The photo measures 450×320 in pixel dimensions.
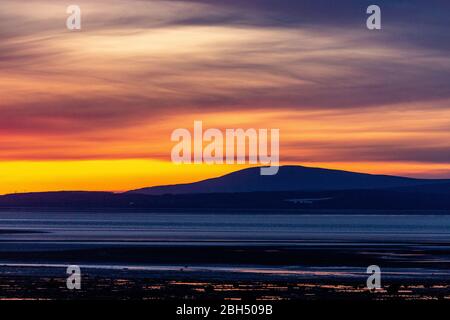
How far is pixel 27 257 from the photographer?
6856 centimetres

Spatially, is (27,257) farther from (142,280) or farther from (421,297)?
(421,297)

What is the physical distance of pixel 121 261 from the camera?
6475 cm

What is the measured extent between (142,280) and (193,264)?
12.4 metres

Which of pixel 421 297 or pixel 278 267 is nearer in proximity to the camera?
pixel 421 297
